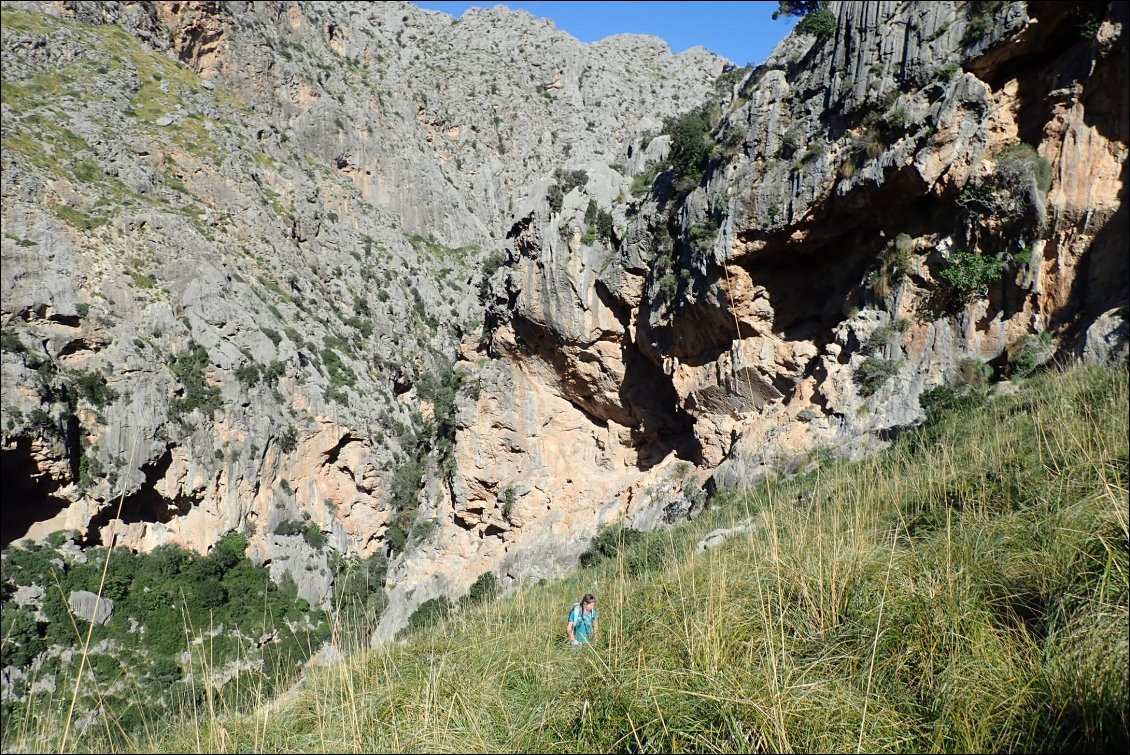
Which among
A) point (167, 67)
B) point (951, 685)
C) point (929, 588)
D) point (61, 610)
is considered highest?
point (167, 67)

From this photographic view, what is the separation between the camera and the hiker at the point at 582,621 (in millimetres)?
4488

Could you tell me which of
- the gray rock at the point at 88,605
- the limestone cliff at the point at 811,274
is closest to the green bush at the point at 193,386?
the gray rock at the point at 88,605

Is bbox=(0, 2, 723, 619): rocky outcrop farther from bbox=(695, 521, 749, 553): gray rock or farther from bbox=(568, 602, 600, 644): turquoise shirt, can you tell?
bbox=(568, 602, 600, 644): turquoise shirt

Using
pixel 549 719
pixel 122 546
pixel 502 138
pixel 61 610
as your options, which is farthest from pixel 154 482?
pixel 502 138

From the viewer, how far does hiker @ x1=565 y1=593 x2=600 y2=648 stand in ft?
14.7

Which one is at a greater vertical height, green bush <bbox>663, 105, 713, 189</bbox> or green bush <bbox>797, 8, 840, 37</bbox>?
green bush <bbox>797, 8, 840, 37</bbox>

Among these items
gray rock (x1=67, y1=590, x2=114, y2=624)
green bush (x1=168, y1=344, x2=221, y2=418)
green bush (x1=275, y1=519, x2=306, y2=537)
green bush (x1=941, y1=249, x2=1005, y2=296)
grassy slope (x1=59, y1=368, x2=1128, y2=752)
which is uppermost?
green bush (x1=168, y1=344, x2=221, y2=418)

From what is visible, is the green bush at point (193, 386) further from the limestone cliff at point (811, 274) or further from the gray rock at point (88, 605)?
the limestone cliff at point (811, 274)

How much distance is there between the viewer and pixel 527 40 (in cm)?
8231

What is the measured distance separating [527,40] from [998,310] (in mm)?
81503

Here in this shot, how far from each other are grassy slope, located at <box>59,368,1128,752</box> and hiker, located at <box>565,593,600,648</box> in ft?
0.56

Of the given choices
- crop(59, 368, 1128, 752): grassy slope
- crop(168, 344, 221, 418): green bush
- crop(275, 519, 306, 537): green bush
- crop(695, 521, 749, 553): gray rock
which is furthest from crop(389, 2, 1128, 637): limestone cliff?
crop(168, 344, 221, 418): green bush

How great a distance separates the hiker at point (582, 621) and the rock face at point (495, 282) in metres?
8.51

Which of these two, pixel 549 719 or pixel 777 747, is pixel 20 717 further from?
pixel 777 747
